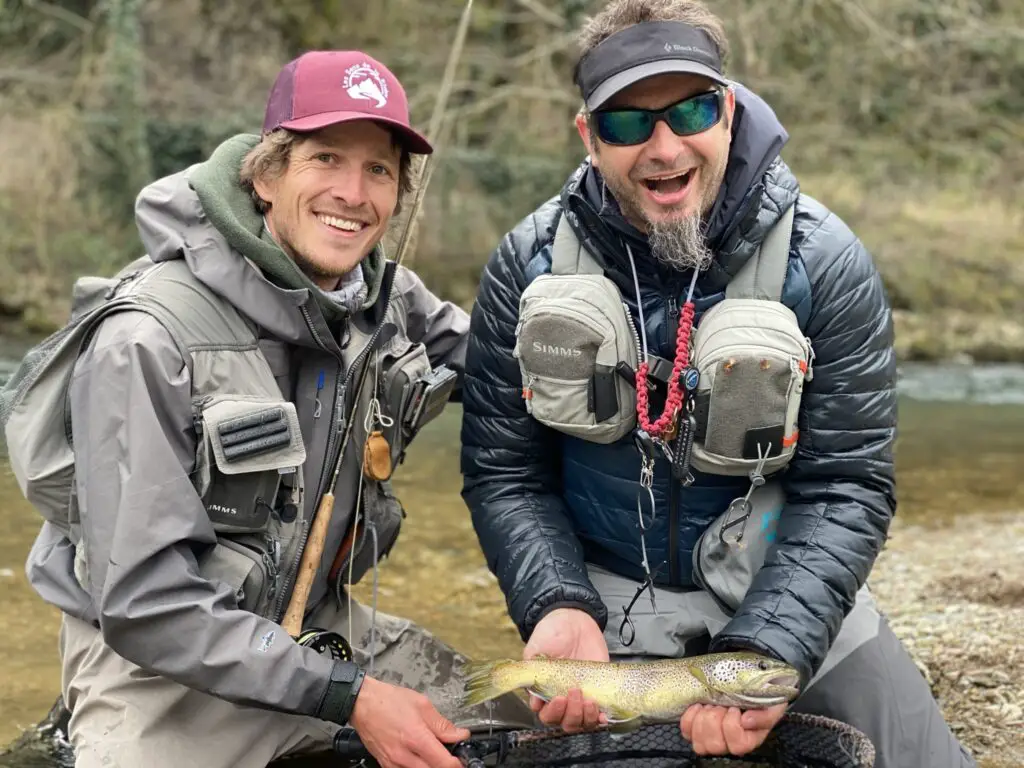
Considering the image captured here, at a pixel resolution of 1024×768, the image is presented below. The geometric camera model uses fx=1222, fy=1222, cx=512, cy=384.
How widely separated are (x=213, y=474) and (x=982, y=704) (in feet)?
8.82

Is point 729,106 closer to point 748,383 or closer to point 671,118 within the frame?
point 671,118

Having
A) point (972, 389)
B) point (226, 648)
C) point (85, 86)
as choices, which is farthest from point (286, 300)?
point (85, 86)

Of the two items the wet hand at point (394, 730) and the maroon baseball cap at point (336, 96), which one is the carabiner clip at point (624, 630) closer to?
the wet hand at point (394, 730)

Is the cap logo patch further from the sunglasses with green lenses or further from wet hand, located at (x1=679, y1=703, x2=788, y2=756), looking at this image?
wet hand, located at (x1=679, y1=703, x2=788, y2=756)

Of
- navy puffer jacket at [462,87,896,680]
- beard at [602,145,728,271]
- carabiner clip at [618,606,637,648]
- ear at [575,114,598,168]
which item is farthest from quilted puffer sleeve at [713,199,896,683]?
ear at [575,114,598,168]

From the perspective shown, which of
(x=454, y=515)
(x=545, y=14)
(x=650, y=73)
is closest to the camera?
(x=650, y=73)

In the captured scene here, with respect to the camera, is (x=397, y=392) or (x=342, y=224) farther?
(x=397, y=392)

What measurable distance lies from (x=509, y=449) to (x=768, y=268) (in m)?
0.96

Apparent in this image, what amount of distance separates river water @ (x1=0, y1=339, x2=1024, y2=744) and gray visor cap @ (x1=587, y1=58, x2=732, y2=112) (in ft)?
8.32

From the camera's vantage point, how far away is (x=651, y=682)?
3.10 metres

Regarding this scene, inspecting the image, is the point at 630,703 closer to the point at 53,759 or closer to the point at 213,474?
the point at 213,474

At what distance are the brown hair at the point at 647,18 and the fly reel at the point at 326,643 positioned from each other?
180 cm

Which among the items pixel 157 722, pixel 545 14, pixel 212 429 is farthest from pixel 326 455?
pixel 545 14

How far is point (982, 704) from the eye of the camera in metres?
4.11
